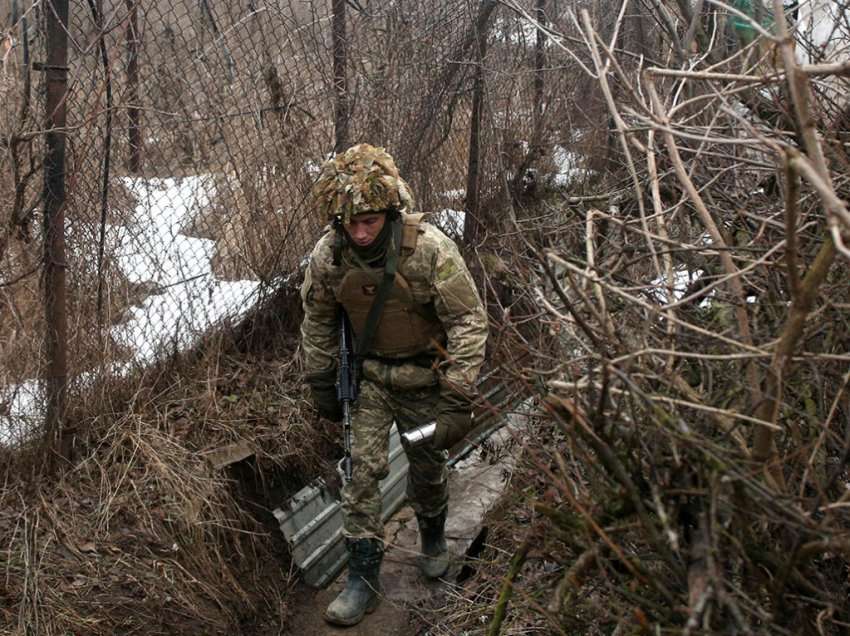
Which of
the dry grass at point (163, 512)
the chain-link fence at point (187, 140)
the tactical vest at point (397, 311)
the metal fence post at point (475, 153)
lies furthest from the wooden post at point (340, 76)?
the tactical vest at point (397, 311)

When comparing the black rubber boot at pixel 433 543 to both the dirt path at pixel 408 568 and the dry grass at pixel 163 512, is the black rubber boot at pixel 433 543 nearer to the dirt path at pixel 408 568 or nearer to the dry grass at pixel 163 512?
the dirt path at pixel 408 568

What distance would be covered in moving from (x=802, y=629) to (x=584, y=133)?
7.53 meters

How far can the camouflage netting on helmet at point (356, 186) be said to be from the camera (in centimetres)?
390

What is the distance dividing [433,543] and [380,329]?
1.26 meters

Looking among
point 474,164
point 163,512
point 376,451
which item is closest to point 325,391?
point 376,451

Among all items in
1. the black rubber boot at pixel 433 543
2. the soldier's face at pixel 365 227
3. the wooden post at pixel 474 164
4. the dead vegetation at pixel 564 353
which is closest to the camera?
the dead vegetation at pixel 564 353

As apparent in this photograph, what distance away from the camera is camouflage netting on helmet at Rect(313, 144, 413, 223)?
3.90 m

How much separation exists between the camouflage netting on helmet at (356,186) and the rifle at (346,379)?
0.65 m

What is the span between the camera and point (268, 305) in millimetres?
5504

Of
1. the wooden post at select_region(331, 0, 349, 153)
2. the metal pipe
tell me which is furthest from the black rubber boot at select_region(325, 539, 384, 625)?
the wooden post at select_region(331, 0, 349, 153)

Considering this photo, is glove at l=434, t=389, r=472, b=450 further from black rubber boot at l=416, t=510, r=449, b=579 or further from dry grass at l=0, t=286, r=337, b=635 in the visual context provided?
dry grass at l=0, t=286, r=337, b=635

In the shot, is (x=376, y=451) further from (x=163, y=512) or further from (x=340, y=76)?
(x=340, y=76)

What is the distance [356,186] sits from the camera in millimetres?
3896

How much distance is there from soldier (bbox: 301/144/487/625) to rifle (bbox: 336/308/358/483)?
4 centimetres
